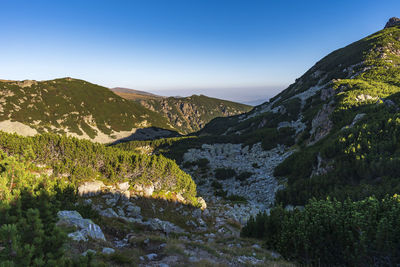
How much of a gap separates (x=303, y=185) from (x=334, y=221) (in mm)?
14299

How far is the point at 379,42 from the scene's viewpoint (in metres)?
67.4

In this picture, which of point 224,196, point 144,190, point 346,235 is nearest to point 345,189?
point 346,235

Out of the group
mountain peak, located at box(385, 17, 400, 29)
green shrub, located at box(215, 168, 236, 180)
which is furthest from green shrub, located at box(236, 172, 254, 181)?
mountain peak, located at box(385, 17, 400, 29)

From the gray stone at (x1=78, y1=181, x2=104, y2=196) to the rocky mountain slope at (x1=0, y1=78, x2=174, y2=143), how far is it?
76.8m

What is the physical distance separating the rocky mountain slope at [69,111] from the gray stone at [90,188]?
7677 centimetres

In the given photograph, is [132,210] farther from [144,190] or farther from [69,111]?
[69,111]

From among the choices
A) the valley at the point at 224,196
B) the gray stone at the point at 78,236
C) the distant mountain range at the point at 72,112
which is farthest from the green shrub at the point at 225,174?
the distant mountain range at the point at 72,112

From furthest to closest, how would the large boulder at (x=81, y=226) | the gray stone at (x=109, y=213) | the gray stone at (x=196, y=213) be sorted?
the gray stone at (x=196, y=213) → the gray stone at (x=109, y=213) → the large boulder at (x=81, y=226)

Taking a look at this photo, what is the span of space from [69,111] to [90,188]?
107015 millimetres

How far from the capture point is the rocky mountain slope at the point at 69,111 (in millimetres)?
87688

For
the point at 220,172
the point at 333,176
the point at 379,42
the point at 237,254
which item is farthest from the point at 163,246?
the point at 379,42

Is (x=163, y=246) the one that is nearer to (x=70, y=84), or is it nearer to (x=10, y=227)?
(x=10, y=227)

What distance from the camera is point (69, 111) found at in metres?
105

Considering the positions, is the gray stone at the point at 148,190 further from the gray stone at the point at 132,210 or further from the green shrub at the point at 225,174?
the green shrub at the point at 225,174
